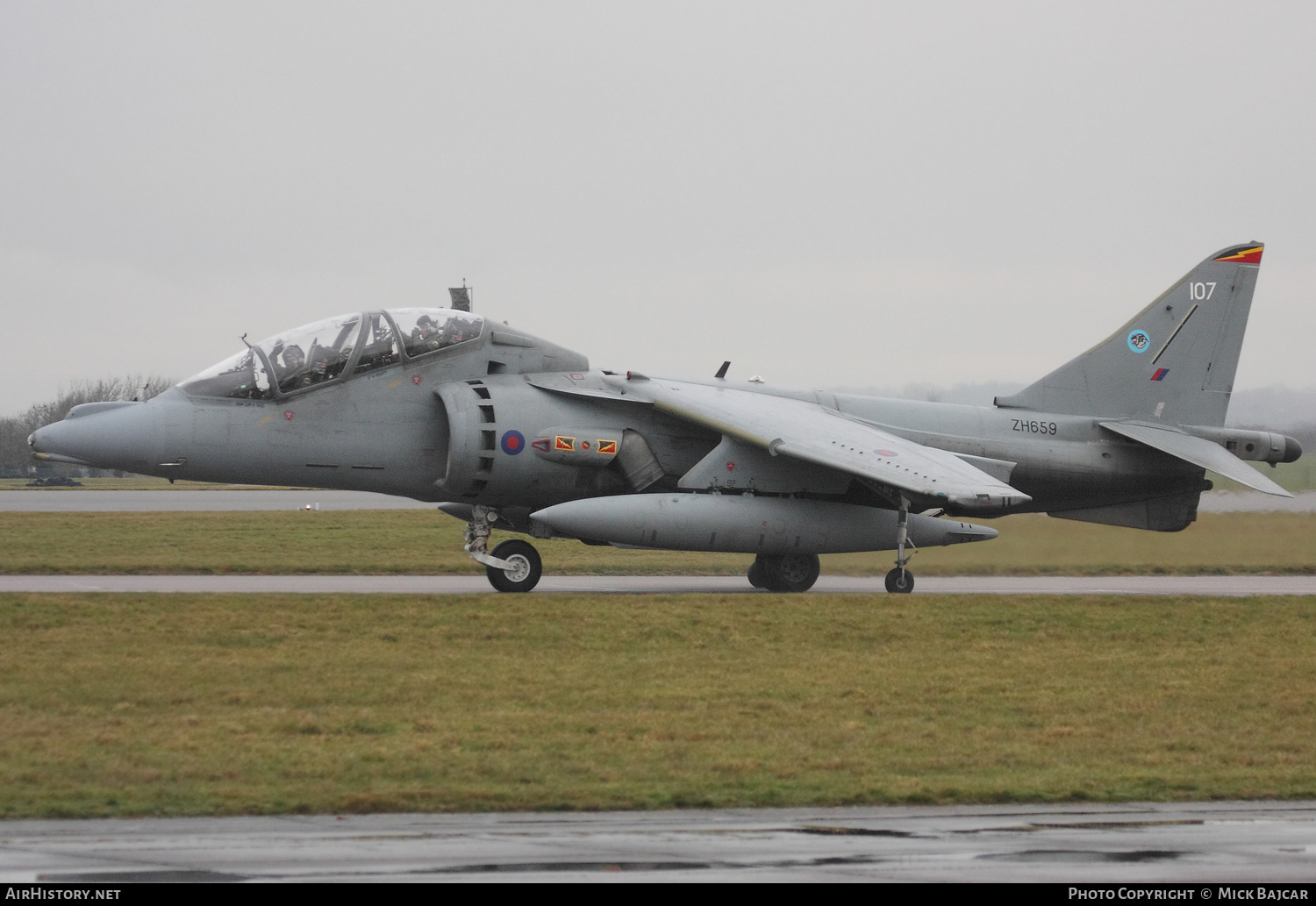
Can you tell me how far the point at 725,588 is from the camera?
17.7 m

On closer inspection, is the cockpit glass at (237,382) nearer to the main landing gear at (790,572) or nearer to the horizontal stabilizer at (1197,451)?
the main landing gear at (790,572)

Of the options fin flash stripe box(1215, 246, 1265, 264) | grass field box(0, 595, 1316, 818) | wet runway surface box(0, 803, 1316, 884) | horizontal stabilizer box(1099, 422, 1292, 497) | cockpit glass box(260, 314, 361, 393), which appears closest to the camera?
wet runway surface box(0, 803, 1316, 884)

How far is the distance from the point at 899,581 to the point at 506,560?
4885 mm

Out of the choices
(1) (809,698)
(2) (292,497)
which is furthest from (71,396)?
(1) (809,698)

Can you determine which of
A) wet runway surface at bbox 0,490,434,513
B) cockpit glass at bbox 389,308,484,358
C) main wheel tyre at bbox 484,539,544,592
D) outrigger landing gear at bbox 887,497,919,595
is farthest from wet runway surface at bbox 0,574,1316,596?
wet runway surface at bbox 0,490,434,513

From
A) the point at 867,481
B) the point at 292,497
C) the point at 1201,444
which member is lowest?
the point at 292,497

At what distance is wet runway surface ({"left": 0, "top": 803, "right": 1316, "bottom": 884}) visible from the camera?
18.9ft

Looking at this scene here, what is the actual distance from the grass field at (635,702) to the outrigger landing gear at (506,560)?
5.11 ft

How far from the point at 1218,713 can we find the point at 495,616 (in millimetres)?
6634

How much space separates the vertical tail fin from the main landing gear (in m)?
4.14

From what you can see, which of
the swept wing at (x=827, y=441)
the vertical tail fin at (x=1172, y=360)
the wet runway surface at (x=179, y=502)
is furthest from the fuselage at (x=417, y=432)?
the wet runway surface at (x=179, y=502)

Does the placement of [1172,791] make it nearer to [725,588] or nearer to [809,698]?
[809,698]

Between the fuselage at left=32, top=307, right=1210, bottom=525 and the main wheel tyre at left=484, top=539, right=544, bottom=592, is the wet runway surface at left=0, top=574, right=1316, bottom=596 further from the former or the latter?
the fuselage at left=32, top=307, right=1210, bottom=525
